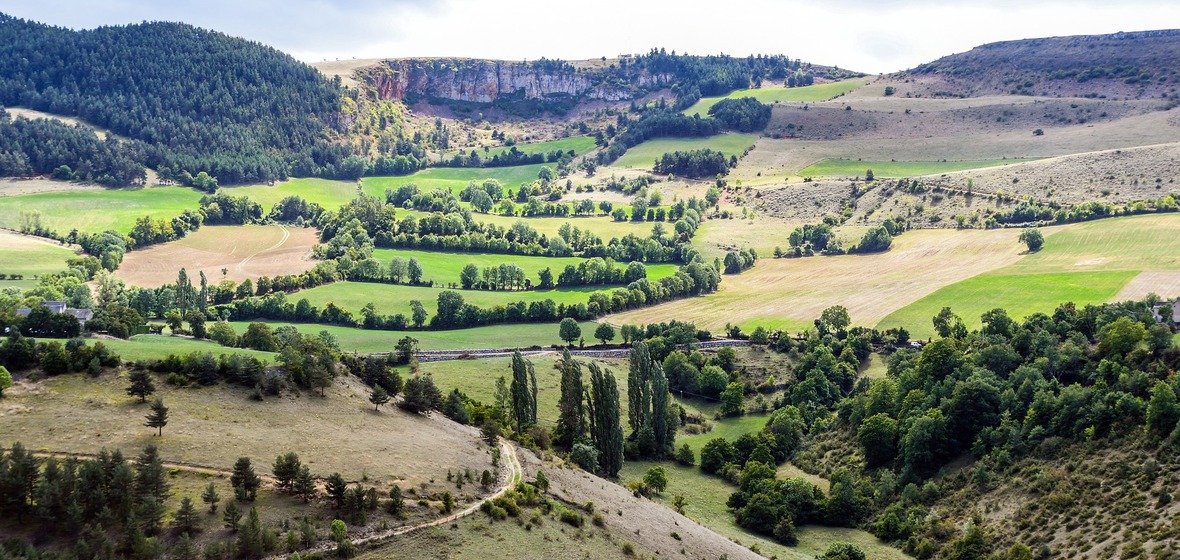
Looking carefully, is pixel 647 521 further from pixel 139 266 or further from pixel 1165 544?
pixel 139 266

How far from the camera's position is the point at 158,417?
222ft

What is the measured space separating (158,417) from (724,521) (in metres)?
50.7

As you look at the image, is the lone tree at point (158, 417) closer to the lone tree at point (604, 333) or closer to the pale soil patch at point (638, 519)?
the pale soil patch at point (638, 519)

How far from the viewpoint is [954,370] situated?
4309 inches

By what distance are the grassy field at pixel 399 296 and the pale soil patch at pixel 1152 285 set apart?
274ft

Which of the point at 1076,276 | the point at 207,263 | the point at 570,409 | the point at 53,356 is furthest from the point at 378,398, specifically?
the point at 1076,276

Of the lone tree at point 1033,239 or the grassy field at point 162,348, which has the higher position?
the grassy field at point 162,348

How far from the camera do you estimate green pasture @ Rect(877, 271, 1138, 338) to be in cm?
14538

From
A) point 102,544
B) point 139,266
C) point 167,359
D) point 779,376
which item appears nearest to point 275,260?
point 139,266

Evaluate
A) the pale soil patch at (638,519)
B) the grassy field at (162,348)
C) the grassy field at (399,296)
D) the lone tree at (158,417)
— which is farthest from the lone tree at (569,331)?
the lone tree at (158,417)

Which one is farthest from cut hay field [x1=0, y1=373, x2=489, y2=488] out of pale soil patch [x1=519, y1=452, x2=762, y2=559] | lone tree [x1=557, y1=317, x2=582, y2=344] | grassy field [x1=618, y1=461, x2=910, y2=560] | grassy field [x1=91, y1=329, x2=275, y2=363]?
A: lone tree [x1=557, y1=317, x2=582, y2=344]

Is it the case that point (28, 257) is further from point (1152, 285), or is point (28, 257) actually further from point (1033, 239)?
point (1152, 285)

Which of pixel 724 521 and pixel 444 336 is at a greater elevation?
pixel 444 336

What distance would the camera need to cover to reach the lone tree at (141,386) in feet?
238
